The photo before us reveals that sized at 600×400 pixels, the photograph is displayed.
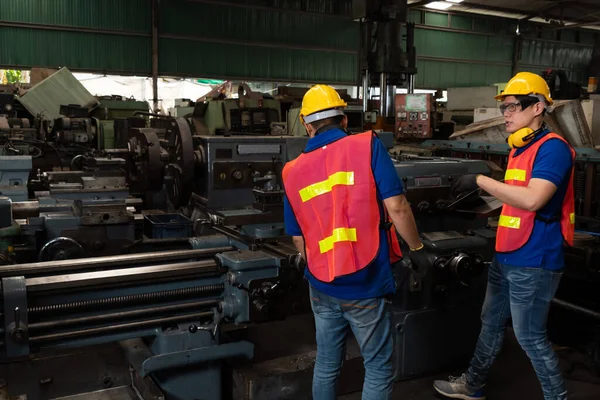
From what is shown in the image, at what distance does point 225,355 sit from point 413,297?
69 cm

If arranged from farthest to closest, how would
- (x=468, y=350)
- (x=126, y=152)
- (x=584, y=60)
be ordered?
1. (x=584, y=60)
2. (x=126, y=152)
3. (x=468, y=350)

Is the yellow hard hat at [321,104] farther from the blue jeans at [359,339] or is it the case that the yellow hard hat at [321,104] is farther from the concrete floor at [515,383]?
the concrete floor at [515,383]

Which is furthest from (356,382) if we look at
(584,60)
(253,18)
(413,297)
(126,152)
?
(584,60)

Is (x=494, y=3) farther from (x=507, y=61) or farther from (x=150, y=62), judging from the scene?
(x=150, y=62)

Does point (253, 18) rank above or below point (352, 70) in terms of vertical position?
above

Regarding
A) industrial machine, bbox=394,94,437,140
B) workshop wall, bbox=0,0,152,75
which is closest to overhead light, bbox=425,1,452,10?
industrial machine, bbox=394,94,437,140

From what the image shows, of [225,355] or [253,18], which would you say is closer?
[225,355]

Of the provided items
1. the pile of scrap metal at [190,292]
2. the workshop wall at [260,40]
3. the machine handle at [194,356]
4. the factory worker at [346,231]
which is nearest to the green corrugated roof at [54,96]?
the workshop wall at [260,40]

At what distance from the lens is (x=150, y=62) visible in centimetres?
763

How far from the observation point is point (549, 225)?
59.1 inches

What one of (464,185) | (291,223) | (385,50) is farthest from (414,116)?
(291,223)

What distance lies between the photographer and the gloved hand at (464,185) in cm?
193

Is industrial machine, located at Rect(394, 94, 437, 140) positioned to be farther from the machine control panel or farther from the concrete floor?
the concrete floor

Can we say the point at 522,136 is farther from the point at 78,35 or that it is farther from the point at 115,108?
the point at 78,35
